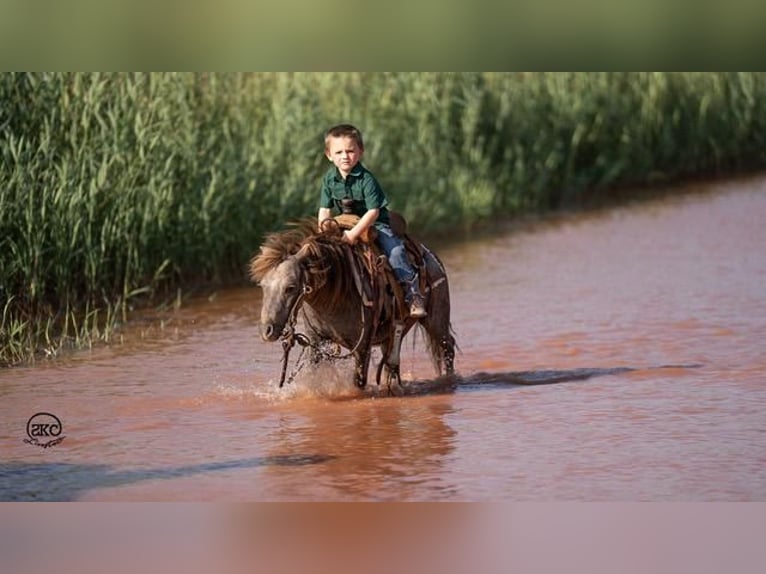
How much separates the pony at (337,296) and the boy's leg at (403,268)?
3 cm

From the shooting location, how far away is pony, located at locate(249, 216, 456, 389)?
247 inches

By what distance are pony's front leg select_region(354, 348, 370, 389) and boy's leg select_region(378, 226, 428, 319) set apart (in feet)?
0.65

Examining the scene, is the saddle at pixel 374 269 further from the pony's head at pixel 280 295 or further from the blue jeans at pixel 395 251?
the pony's head at pixel 280 295

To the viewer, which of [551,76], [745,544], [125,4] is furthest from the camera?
[551,76]

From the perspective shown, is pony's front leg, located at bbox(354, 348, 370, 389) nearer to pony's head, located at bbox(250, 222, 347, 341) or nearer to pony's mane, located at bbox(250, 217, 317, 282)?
pony's head, located at bbox(250, 222, 347, 341)

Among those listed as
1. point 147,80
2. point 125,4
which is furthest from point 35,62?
point 147,80

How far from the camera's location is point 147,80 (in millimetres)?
8430

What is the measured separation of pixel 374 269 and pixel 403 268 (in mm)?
115

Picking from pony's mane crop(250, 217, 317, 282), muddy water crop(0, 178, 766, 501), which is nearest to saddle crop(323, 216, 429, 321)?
pony's mane crop(250, 217, 317, 282)

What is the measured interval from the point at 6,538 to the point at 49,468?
442mm

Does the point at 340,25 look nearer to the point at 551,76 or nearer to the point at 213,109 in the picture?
the point at 213,109

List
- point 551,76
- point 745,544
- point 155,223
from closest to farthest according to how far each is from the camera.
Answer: point 745,544
point 155,223
point 551,76

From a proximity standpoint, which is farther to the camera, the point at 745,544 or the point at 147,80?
the point at 147,80

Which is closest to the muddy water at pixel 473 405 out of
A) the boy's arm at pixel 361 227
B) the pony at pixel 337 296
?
the pony at pixel 337 296
